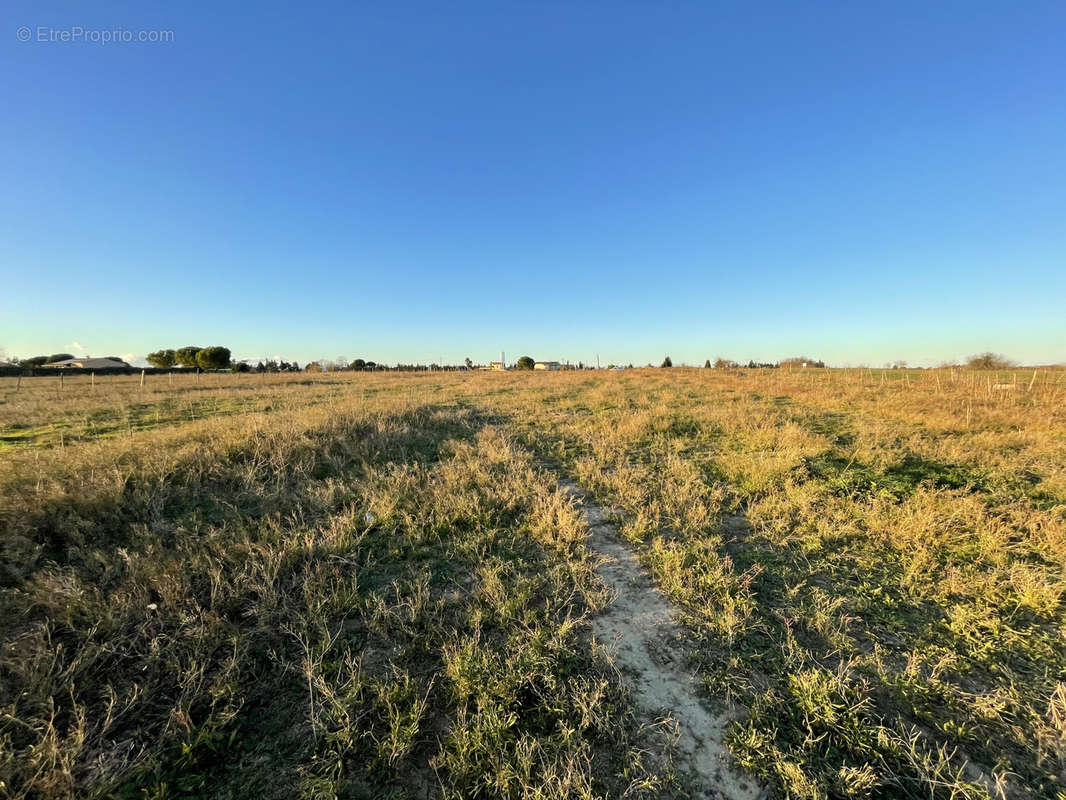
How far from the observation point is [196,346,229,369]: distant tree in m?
61.1

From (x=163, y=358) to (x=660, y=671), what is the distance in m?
96.6

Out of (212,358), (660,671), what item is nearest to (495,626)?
(660,671)

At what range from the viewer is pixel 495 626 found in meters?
3.14

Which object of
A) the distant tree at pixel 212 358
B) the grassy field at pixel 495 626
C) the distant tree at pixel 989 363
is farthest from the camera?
the distant tree at pixel 212 358

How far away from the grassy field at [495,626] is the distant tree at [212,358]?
72.1 metres

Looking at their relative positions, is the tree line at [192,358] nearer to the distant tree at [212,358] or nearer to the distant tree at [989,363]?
the distant tree at [212,358]

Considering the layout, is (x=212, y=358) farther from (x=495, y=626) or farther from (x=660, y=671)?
(x=660, y=671)

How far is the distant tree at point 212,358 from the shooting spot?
61.1 metres

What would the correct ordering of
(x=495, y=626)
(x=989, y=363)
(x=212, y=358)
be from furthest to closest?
(x=212, y=358) < (x=989, y=363) < (x=495, y=626)

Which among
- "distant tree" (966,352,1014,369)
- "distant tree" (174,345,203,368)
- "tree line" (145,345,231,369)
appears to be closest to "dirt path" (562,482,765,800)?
"distant tree" (966,352,1014,369)

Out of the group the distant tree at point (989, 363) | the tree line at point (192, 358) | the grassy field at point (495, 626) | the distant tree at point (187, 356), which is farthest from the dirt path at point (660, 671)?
the distant tree at point (187, 356)

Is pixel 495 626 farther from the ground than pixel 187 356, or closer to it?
closer to it

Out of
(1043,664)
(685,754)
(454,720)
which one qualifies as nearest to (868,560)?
(1043,664)

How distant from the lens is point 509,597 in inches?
134
